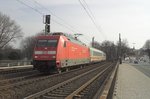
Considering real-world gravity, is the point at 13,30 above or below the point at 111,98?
above

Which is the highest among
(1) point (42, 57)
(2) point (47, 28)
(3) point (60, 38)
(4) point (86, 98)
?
(2) point (47, 28)

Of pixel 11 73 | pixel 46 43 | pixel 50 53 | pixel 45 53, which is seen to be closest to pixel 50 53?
pixel 50 53

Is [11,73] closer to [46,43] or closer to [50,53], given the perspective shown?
[46,43]

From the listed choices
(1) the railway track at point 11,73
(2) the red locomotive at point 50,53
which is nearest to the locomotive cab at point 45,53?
(2) the red locomotive at point 50,53

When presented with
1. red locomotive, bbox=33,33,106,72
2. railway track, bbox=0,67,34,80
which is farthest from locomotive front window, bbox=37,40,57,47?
railway track, bbox=0,67,34,80

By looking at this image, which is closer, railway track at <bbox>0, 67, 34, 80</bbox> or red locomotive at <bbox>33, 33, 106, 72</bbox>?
railway track at <bbox>0, 67, 34, 80</bbox>

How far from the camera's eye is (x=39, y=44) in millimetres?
26766

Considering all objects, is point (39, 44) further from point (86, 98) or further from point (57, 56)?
point (86, 98)

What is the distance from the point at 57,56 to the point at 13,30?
73.9m

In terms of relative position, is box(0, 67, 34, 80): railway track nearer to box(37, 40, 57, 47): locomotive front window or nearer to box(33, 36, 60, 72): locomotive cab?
box(33, 36, 60, 72): locomotive cab

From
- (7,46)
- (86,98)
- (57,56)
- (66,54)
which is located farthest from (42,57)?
(7,46)

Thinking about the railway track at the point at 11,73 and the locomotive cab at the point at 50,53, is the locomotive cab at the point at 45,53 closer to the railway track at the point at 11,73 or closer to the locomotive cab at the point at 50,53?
the locomotive cab at the point at 50,53

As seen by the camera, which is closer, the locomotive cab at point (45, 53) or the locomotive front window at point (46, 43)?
the locomotive cab at point (45, 53)

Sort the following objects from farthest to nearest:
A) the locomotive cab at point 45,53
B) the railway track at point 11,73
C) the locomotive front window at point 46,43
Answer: the locomotive front window at point 46,43 < the locomotive cab at point 45,53 < the railway track at point 11,73
